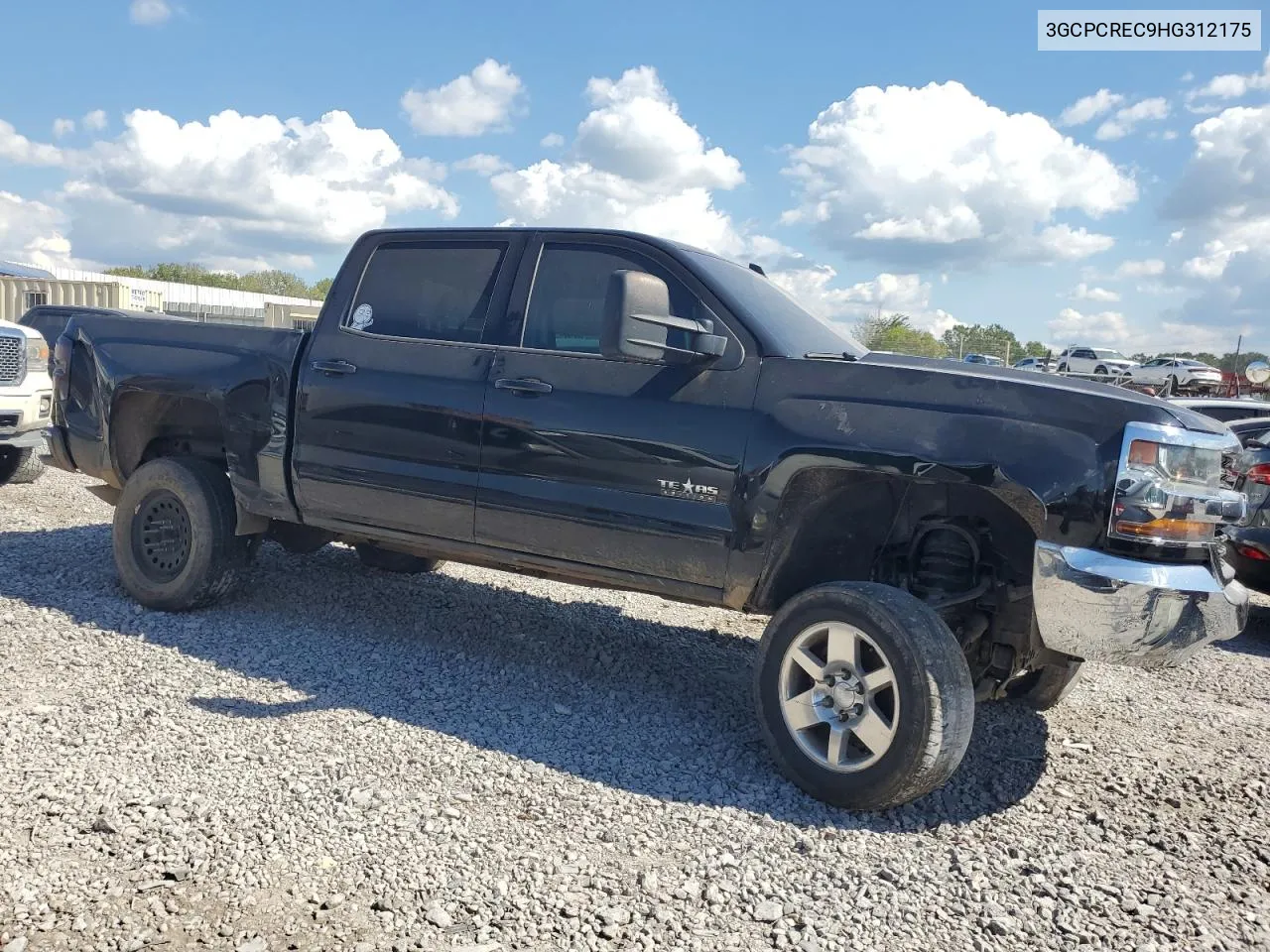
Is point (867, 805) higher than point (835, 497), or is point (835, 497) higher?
point (835, 497)

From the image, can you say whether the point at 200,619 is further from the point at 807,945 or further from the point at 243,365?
the point at 807,945

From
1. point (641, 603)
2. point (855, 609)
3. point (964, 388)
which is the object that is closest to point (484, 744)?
point (855, 609)

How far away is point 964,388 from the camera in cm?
353

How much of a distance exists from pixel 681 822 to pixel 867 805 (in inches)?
25.9

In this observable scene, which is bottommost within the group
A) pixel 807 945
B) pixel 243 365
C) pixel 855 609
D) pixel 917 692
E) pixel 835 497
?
pixel 807 945

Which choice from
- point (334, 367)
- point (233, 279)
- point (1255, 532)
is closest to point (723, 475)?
point (334, 367)

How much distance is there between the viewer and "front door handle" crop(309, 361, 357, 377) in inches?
189

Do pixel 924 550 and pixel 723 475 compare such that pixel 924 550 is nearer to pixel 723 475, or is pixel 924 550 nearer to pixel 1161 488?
pixel 723 475

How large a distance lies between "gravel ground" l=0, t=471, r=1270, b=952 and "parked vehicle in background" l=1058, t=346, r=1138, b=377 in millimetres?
28681

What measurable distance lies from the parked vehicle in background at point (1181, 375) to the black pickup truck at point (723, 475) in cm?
2779

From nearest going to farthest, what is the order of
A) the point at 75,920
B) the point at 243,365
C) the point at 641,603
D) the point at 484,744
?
the point at 75,920, the point at 484,744, the point at 243,365, the point at 641,603

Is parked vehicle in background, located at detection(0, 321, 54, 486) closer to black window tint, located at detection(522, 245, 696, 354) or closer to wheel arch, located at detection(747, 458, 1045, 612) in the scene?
black window tint, located at detection(522, 245, 696, 354)

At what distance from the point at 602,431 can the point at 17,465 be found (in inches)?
298

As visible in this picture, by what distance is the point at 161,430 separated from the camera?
5.69 meters
